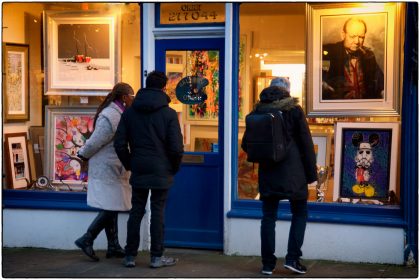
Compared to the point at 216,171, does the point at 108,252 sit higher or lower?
lower

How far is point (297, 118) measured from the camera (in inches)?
265

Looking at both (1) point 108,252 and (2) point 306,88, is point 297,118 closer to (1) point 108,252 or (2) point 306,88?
(2) point 306,88

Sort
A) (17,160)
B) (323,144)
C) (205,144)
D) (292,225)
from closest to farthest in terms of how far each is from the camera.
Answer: (292,225)
(323,144)
(205,144)
(17,160)

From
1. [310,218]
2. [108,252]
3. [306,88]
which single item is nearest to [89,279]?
[108,252]

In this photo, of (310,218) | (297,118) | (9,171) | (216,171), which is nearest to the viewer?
(297,118)

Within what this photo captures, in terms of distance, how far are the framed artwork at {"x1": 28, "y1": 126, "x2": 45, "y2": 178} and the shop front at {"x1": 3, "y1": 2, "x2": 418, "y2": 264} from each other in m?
0.01

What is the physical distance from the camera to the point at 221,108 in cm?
812

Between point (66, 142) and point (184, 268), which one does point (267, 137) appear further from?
point (66, 142)

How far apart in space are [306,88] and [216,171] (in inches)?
50.0

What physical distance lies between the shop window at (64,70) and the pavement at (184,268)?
37.8 inches

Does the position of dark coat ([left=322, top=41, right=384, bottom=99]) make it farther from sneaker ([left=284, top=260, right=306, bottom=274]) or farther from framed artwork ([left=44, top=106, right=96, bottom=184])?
framed artwork ([left=44, top=106, right=96, bottom=184])

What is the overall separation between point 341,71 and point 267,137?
1.53 metres

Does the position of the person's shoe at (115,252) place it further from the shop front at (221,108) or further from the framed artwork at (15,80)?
the framed artwork at (15,80)

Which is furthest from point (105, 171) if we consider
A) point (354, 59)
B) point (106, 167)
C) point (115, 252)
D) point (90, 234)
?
point (354, 59)
